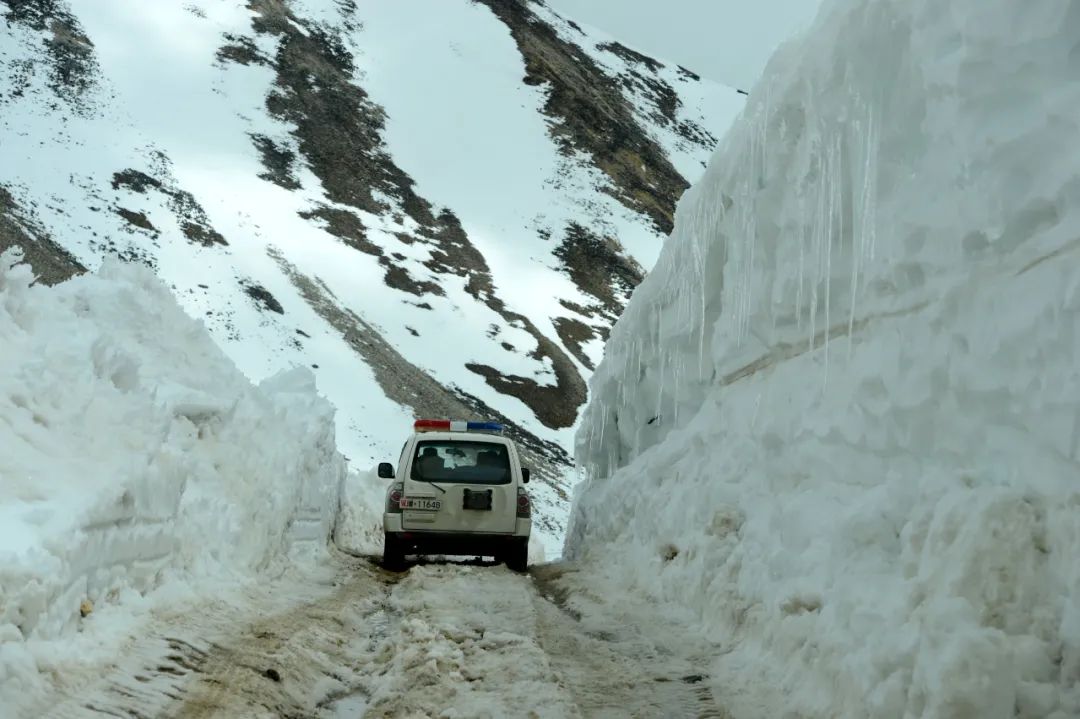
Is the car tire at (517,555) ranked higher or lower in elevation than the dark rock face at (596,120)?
lower

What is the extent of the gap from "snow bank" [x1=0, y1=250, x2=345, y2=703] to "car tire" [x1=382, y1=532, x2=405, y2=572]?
91 cm

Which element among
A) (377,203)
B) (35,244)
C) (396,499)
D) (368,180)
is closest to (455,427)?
(396,499)

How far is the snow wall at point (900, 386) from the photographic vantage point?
3941 mm

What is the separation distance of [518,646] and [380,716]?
1.58 m

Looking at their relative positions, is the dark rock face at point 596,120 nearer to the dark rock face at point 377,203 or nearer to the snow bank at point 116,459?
the dark rock face at point 377,203

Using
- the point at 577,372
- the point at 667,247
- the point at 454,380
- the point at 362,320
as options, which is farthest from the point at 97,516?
the point at 577,372

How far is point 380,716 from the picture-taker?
466 centimetres

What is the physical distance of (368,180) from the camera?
69500 millimetres

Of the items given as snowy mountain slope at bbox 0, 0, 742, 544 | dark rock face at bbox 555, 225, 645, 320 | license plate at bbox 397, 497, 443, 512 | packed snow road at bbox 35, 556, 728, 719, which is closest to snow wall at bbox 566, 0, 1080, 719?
packed snow road at bbox 35, 556, 728, 719

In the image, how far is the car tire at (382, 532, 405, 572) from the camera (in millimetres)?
11562

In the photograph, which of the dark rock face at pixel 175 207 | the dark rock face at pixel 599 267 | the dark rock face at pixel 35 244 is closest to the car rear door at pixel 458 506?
the dark rock face at pixel 35 244

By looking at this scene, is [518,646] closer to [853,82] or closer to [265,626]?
[265,626]

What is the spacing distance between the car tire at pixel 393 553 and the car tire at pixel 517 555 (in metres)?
1.20

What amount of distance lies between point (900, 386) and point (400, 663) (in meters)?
3.11
